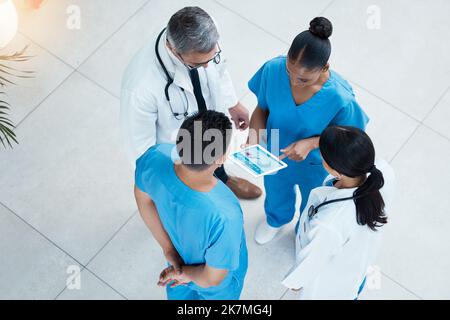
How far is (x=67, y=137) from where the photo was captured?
3139 mm

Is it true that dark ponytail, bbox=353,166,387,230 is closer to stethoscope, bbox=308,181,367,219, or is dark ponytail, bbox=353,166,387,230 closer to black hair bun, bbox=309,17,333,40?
stethoscope, bbox=308,181,367,219

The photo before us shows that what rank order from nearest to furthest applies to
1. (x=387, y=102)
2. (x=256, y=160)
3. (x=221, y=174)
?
(x=256, y=160) < (x=221, y=174) < (x=387, y=102)

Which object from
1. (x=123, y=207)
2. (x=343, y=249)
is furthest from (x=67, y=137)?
(x=343, y=249)

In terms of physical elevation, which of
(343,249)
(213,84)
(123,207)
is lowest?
(123,207)

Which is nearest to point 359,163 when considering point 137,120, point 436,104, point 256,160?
point 256,160

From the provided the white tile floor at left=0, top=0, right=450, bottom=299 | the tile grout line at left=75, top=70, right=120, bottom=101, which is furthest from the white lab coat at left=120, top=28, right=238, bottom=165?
the tile grout line at left=75, top=70, right=120, bottom=101

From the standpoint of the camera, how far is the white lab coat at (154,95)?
2012mm

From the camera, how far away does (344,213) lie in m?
1.84

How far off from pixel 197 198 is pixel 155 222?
35cm

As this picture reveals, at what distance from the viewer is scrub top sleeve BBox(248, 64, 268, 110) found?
85.2 inches

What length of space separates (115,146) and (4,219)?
69 centimetres

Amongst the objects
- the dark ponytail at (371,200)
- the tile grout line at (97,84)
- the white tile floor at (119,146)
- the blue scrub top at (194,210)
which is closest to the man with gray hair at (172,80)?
the blue scrub top at (194,210)

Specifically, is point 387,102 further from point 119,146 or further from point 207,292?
point 207,292

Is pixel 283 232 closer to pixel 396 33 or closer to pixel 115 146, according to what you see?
pixel 115 146
